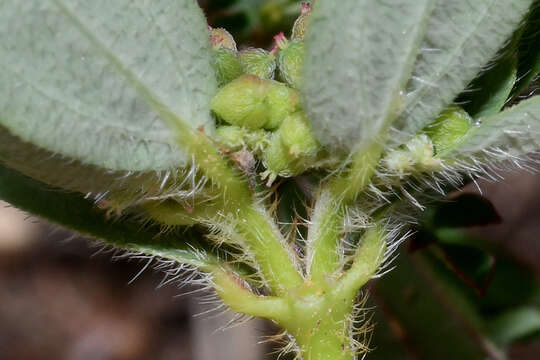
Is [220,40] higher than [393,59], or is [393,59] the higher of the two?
[220,40]

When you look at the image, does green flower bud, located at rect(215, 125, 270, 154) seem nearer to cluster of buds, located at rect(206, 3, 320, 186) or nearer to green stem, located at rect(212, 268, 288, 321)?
cluster of buds, located at rect(206, 3, 320, 186)

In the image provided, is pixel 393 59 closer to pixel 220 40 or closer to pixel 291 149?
pixel 291 149

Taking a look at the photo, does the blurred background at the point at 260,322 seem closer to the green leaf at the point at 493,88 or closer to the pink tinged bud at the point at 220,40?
the green leaf at the point at 493,88

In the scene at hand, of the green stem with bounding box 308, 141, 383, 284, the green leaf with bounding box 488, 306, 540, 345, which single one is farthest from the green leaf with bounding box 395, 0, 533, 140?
the green leaf with bounding box 488, 306, 540, 345

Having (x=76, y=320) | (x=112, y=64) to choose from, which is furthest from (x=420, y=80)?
(x=76, y=320)

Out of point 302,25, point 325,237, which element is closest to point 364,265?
point 325,237

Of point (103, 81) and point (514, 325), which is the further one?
point (514, 325)

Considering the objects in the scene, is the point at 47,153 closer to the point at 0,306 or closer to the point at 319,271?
the point at 319,271

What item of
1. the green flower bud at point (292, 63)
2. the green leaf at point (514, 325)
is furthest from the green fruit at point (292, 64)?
the green leaf at point (514, 325)

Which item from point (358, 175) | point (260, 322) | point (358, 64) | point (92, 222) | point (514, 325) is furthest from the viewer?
point (260, 322)
